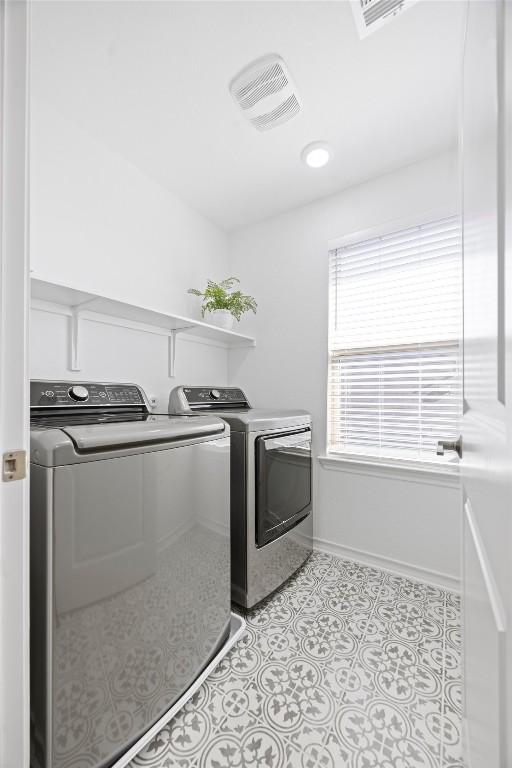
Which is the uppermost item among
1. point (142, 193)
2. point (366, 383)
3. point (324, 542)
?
point (142, 193)

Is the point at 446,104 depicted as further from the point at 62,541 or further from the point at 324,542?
the point at 324,542

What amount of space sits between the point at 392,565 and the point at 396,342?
138 cm

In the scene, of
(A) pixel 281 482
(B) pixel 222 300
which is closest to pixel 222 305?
(B) pixel 222 300

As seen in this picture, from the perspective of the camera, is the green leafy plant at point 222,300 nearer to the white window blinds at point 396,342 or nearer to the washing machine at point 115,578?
the white window blinds at point 396,342

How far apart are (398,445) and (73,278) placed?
6.91 feet

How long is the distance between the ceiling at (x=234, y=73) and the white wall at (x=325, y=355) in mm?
207

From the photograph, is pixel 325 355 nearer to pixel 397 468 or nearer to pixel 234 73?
pixel 397 468

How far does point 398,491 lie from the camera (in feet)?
6.69

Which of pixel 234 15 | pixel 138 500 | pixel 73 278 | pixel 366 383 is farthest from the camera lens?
pixel 366 383

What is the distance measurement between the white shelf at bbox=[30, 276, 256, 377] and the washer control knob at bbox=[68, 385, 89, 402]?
11.6 inches

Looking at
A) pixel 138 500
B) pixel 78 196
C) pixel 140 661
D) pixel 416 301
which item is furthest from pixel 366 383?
pixel 78 196

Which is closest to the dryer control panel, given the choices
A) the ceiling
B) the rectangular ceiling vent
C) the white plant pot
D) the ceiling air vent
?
the white plant pot

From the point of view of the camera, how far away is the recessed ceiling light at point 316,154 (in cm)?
187

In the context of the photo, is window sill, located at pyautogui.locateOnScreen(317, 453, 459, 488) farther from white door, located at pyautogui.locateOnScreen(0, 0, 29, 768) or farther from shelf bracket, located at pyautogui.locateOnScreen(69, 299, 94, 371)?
white door, located at pyautogui.locateOnScreen(0, 0, 29, 768)
